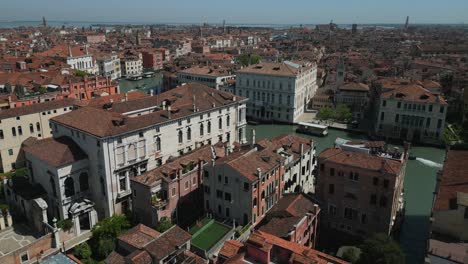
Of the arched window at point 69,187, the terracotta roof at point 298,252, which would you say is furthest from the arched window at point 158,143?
the terracotta roof at point 298,252

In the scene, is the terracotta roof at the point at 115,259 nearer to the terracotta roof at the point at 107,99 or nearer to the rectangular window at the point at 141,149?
the rectangular window at the point at 141,149

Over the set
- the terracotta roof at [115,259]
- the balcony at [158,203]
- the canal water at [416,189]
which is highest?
the balcony at [158,203]

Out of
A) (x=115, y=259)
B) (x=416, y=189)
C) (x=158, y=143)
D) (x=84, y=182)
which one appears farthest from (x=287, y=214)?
(x=416, y=189)

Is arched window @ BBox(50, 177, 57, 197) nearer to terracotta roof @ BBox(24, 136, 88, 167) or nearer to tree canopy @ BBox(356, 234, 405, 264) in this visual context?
terracotta roof @ BBox(24, 136, 88, 167)

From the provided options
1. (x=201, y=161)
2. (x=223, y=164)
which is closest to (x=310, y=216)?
(x=223, y=164)

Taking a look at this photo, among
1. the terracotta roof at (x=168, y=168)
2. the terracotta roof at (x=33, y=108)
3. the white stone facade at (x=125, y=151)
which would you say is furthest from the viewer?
the terracotta roof at (x=33, y=108)

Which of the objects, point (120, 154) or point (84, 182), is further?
point (84, 182)

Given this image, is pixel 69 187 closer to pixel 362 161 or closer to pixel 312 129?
pixel 362 161
